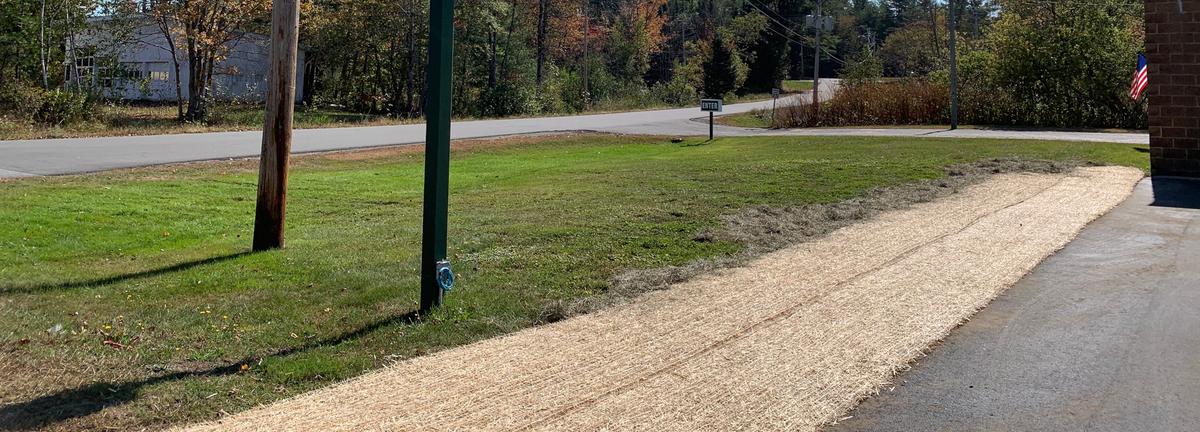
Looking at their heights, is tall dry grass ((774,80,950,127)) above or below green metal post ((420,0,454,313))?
above

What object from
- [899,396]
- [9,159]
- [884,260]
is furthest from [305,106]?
[899,396]

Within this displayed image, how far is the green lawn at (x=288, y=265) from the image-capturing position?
4539 mm

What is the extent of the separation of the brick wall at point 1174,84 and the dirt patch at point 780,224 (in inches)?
51.7

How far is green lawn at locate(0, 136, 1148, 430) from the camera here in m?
4.54

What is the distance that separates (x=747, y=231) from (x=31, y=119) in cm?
2110

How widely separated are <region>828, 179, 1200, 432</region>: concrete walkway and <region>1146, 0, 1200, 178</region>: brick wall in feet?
23.7

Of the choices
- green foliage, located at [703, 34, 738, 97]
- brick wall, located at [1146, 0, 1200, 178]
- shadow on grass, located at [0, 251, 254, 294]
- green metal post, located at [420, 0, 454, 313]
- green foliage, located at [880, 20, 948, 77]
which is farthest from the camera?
green foliage, located at [880, 20, 948, 77]

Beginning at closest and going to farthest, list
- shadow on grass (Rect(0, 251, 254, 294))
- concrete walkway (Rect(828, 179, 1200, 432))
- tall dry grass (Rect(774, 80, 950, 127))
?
concrete walkway (Rect(828, 179, 1200, 432)) → shadow on grass (Rect(0, 251, 254, 294)) → tall dry grass (Rect(774, 80, 950, 127))

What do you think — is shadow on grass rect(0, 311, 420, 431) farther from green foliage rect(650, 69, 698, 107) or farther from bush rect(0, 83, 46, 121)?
green foliage rect(650, 69, 698, 107)

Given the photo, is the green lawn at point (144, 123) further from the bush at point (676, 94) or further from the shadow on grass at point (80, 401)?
the bush at point (676, 94)

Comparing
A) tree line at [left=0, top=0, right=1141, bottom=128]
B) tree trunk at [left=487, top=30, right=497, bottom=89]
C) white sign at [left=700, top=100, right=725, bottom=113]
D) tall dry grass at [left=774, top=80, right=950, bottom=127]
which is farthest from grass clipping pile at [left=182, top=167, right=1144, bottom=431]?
tree trunk at [left=487, top=30, right=497, bottom=89]

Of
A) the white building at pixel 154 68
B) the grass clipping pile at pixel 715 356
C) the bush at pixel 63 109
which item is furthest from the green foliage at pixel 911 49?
the grass clipping pile at pixel 715 356

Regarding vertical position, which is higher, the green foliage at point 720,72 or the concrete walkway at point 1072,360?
the green foliage at point 720,72

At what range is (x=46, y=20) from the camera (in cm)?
2848
